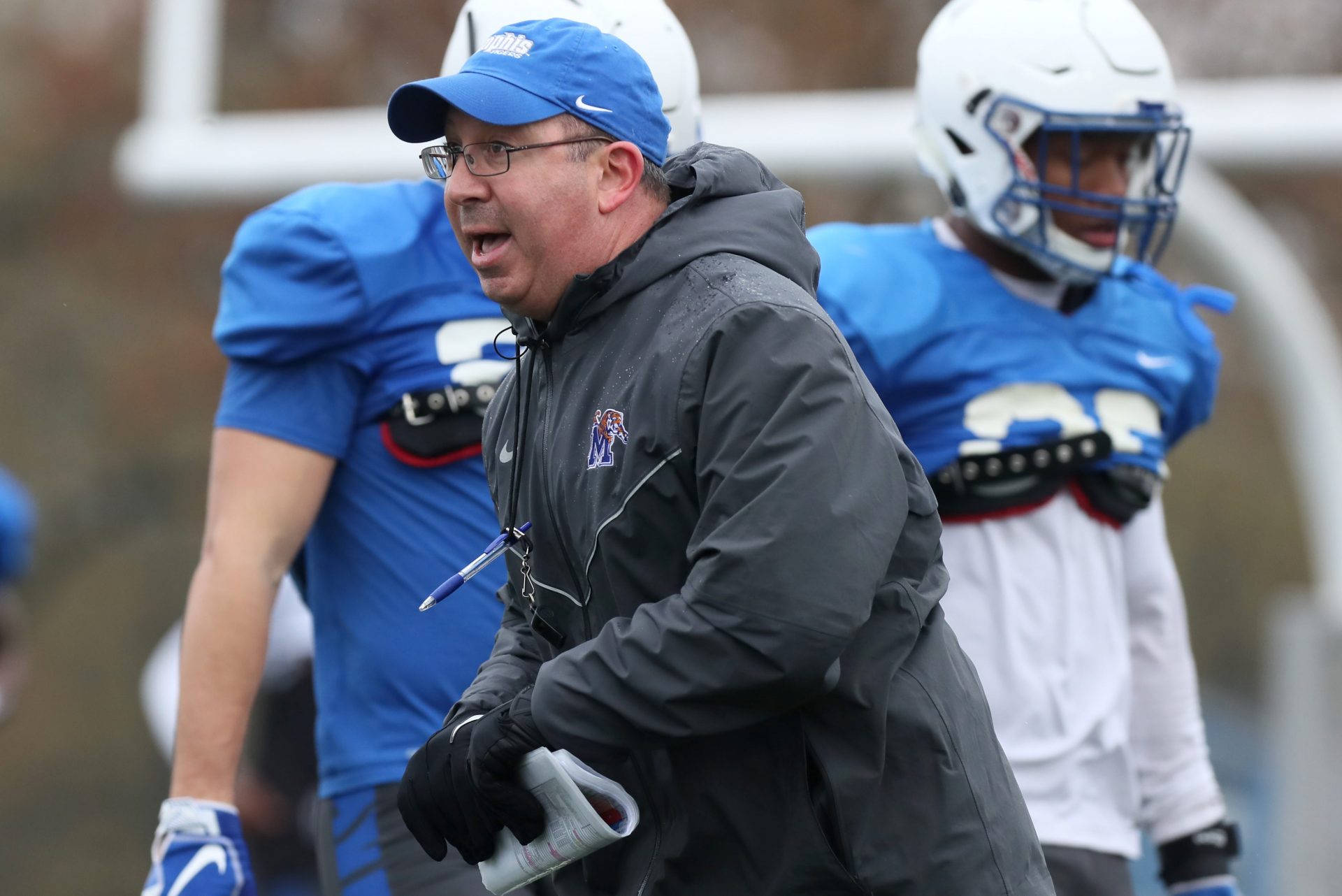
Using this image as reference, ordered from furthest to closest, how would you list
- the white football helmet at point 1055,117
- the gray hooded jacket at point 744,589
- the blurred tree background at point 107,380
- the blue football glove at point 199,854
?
the blurred tree background at point 107,380 → the white football helmet at point 1055,117 → the blue football glove at point 199,854 → the gray hooded jacket at point 744,589

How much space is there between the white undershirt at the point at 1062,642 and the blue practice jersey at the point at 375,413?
92cm

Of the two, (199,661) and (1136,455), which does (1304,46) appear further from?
→ (199,661)

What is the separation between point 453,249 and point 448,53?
0.45 meters

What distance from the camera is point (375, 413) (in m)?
3.96

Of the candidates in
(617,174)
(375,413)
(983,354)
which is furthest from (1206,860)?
(617,174)

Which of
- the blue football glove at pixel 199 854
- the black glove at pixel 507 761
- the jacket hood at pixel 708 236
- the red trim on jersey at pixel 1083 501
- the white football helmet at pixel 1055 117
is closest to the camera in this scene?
the black glove at pixel 507 761

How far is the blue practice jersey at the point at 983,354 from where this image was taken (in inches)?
160

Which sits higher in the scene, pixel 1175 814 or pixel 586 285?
pixel 586 285

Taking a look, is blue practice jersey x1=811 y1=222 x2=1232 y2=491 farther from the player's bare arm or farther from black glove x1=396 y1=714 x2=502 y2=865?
black glove x1=396 y1=714 x2=502 y2=865

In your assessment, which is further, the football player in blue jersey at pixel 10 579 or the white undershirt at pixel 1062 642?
the football player in blue jersey at pixel 10 579

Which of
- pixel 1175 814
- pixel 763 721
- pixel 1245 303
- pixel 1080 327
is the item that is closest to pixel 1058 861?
pixel 1175 814

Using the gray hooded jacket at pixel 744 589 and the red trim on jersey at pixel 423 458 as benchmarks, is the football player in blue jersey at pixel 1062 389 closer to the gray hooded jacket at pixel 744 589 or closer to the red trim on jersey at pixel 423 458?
the red trim on jersey at pixel 423 458

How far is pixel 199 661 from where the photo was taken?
3.80m

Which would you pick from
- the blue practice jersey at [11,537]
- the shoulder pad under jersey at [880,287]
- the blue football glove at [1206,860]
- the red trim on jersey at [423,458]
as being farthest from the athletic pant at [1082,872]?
the blue practice jersey at [11,537]
